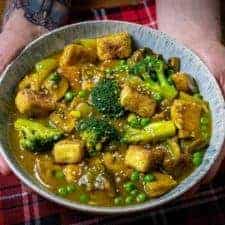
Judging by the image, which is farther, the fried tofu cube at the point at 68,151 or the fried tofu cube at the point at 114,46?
the fried tofu cube at the point at 114,46

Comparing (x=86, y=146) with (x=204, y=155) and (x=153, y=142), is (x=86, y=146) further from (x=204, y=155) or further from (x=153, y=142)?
(x=204, y=155)

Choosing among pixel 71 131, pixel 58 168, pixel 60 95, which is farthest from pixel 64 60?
pixel 58 168

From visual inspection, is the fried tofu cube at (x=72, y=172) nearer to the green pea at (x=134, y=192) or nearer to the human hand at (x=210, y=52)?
the green pea at (x=134, y=192)

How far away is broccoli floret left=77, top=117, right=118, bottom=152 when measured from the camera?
1.33m

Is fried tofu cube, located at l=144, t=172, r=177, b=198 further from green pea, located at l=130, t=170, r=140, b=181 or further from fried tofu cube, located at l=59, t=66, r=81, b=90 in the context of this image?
fried tofu cube, located at l=59, t=66, r=81, b=90

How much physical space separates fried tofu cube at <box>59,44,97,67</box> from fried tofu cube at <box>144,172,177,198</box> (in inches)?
16.4

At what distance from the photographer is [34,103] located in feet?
4.50

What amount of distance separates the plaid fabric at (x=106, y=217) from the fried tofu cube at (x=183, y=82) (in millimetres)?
322

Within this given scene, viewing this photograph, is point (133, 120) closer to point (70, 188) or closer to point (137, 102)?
point (137, 102)

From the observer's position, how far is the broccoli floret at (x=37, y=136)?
1.34 m

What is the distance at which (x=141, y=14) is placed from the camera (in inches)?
81.2

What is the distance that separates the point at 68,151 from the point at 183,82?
41 centimetres

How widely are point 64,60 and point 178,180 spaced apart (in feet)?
1.57

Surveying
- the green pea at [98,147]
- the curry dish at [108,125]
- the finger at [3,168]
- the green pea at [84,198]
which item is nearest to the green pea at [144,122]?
the curry dish at [108,125]
